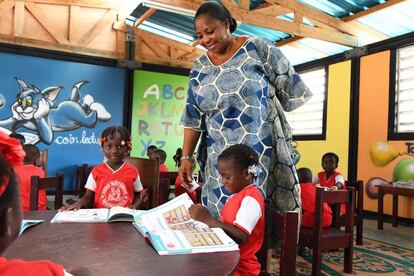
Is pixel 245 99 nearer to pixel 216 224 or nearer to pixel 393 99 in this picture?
pixel 216 224

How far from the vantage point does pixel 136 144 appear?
7.52 meters

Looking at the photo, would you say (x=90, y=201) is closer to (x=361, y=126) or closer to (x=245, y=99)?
(x=245, y=99)

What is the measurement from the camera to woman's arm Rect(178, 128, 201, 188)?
1772mm

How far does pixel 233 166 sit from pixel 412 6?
15.3 feet

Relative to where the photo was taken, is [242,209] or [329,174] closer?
[242,209]

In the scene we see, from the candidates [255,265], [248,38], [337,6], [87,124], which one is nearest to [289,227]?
[255,265]

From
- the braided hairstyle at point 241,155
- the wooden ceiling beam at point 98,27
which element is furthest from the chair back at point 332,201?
the wooden ceiling beam at point 98,27

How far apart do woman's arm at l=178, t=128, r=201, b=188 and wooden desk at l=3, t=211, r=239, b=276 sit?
59 centimetres

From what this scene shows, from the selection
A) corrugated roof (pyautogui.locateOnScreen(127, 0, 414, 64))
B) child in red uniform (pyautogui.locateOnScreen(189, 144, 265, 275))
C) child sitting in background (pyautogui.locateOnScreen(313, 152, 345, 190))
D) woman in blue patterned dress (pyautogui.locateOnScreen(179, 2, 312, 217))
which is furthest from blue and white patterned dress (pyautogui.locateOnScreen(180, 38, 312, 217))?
corrugated roof (pyautogui.locateOnScreen(127, 0, 414, 64))

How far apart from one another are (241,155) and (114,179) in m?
1.10

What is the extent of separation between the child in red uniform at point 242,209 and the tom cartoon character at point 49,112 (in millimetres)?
6015

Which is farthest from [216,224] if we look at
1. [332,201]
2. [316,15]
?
[316,15]

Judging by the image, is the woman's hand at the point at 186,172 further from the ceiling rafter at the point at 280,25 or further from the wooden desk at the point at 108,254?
the ceiling rafter at the point at 280,25

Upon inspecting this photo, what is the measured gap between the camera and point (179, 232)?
3.61ft
